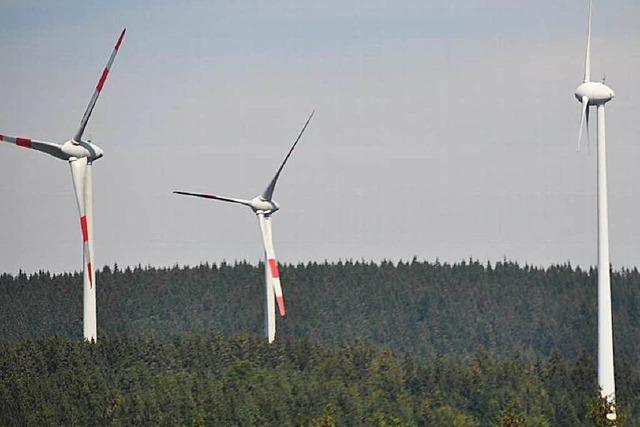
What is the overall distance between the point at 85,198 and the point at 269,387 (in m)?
38.5

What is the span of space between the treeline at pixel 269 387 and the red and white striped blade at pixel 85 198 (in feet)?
68.7

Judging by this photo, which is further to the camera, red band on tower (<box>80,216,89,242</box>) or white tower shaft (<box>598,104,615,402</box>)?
red band on tower (<box>80,216,89,242</box>)

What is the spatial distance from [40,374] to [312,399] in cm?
2420

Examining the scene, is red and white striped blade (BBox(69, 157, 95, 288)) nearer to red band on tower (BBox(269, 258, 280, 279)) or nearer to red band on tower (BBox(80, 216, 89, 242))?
red band on tower (BBox(80, 216, 89, 242))

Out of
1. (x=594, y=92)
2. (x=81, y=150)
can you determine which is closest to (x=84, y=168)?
(x=81, y=150)

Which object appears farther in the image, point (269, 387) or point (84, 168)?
point (269, 387)

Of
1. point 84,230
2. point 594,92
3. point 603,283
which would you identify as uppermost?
point 594,92

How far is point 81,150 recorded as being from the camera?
11256cm

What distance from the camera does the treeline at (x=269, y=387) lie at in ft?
463

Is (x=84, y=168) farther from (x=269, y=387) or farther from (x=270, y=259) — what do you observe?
(x=269, y=387)

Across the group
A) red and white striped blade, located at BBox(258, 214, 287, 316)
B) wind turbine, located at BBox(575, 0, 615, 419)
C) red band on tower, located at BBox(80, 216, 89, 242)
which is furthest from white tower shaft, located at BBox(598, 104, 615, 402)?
red band on tower, located at BBox(80, 216, 89, 242)

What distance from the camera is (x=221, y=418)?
448 ft

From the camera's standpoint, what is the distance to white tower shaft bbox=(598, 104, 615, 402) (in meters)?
95.2

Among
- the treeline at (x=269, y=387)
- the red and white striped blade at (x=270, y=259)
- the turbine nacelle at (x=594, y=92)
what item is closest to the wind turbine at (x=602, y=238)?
the turbine nacelle at (x=594, y=92)
